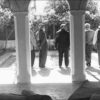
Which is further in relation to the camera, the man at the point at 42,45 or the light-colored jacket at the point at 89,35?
the man at the point at 42,45

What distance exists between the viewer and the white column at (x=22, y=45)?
7766 millimetres

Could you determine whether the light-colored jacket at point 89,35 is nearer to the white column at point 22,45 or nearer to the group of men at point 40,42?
the group of men at point 40,42

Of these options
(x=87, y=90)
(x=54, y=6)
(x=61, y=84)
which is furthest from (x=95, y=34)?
(x=54, y=6)

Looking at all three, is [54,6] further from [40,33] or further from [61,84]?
[61,84]

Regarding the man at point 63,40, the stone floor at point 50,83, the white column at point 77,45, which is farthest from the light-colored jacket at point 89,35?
the white column at point 77,45

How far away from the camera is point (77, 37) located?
25.6 feet

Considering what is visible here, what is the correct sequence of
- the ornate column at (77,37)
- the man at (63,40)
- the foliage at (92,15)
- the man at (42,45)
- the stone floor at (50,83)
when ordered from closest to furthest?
the stone floor at (50,83) → the ornate column at (77,37) → the man at (63,40) → the man at (42,45) → the foliage at (92,15)

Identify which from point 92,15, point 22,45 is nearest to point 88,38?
point 22,45

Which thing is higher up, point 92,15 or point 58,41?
point 92,15

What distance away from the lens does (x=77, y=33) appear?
778 cm

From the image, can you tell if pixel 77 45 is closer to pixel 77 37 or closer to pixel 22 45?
pixel 77 37

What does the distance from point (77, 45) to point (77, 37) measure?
24 centimetres

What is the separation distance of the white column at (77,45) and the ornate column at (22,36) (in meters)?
1.34

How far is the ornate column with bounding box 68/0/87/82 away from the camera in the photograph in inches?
305
